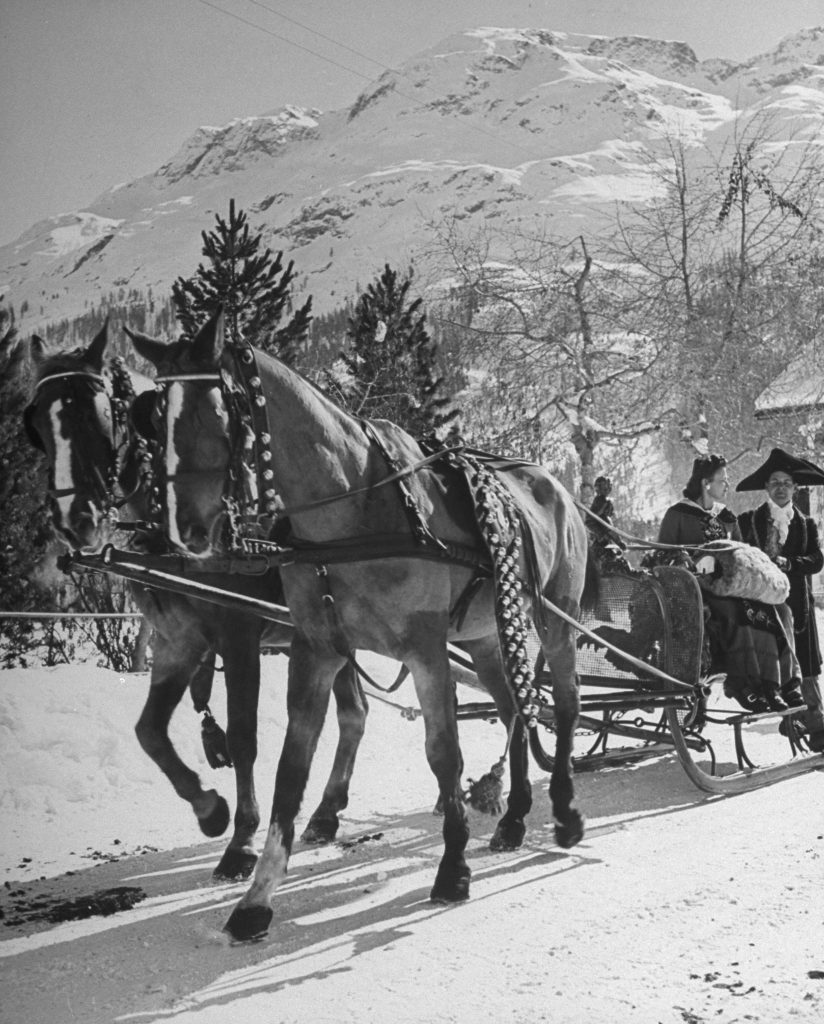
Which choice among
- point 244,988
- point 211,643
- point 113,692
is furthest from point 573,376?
point 244,988

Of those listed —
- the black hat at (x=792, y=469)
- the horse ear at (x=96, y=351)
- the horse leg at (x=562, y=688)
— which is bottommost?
the horse leg at (x=562, y=688)

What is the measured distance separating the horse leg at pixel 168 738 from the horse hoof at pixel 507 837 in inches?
52.3

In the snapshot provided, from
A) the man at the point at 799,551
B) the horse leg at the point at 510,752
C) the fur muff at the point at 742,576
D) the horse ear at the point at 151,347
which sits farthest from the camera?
the man at the point at 799,551

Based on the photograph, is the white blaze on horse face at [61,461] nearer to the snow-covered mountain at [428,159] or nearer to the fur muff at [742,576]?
the snow-covered mountain at [428,159]

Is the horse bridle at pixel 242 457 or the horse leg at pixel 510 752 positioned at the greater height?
the horse bridle at pixel 242 457

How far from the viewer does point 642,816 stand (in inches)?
228

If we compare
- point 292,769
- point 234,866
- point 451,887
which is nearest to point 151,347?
point 292,769

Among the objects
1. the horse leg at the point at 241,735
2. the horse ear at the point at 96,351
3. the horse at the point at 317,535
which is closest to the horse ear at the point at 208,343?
the horse at the point at 317,535

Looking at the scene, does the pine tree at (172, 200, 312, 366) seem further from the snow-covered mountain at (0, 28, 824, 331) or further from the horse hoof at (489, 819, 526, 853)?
the horse hoof at (489, 819, 526, 853)

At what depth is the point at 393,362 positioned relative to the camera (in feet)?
64.2

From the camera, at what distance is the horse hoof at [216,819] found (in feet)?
16.5

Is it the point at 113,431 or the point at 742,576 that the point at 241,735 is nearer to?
the point at 113,431

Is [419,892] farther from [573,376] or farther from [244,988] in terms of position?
[573,376]

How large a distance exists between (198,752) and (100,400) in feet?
11.5
